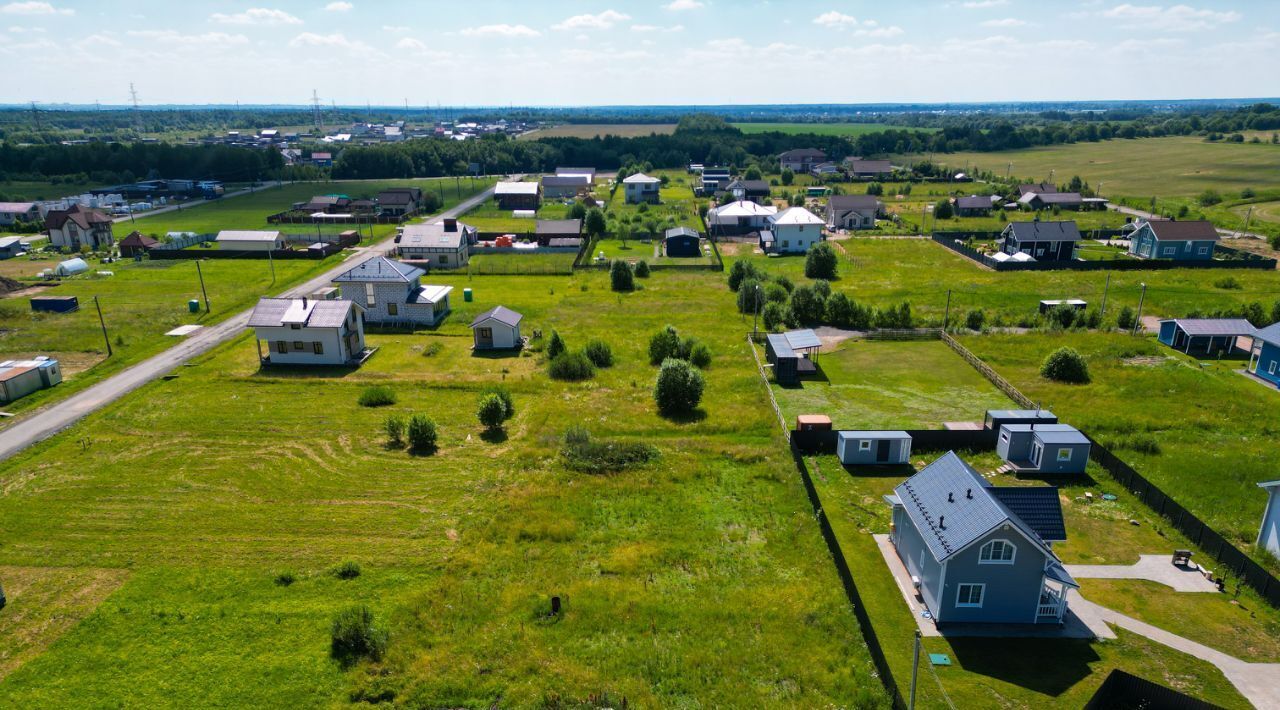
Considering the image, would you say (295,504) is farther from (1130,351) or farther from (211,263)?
(211,263)

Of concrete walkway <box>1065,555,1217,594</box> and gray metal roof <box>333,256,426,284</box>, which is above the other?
gray metal roof <box>333,256,426,284</box>

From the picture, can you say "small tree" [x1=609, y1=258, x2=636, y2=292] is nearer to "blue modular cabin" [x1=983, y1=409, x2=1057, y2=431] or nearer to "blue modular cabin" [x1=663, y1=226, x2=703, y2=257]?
"blue modular cabin" [x1=663, y1=226, x2=703, y2=257]

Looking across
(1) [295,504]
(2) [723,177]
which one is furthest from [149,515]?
(2) [723,177]

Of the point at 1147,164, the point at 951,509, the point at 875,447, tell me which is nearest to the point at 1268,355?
the point at 875,447

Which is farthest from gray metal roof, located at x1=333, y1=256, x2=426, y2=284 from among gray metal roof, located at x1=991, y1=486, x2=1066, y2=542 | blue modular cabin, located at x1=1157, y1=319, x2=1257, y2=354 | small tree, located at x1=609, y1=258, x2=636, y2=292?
blue modular cabin, located at x1=1157, y1=319, x2=1257, y2=354

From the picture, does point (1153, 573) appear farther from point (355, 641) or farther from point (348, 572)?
point (348, 572)

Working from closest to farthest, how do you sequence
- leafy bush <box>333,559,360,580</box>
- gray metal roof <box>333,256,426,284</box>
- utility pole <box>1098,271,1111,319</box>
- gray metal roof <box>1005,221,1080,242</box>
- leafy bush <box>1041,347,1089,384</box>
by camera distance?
leafy bush <box>333,559,360,580</box>, leafy bush <box>1041,347,1089,384</box>, utility pole <box>1098,271,1111,319</box>, gray metal roof <box>333,256,426,284</box>, gray metal roof <box>1005,221,1080,242</box>
